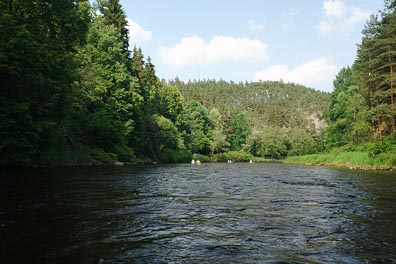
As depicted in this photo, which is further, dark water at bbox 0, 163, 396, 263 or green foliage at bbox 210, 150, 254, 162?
green foliage at bbox 210, 150, 254, 162

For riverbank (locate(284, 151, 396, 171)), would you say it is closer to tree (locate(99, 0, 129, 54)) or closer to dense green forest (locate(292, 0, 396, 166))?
dense green forest (locate(292, 0, 396, 166))

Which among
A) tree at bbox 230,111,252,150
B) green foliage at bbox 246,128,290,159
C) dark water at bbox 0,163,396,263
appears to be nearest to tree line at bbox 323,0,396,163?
dark water at bbox 0,163,396,263

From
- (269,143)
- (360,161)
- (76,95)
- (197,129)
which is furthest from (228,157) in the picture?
(76,95)

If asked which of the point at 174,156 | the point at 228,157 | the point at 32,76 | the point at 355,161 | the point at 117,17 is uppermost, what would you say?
the point at 117,17

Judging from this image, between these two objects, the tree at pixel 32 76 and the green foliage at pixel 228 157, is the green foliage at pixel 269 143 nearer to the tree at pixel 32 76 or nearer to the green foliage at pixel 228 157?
the green foliage at pixel 228 157

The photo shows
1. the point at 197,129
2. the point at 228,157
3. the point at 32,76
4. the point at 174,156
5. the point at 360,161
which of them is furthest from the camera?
the point at 197,129

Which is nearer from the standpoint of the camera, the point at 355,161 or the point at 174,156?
the point at 355,161

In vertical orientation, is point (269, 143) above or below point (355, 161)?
above

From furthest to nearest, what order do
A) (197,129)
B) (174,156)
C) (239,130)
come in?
(239,130) → (197,129) → (174,156)

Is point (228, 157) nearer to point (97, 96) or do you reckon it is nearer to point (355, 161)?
point (97, 96)

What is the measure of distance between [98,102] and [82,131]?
5.03 metres

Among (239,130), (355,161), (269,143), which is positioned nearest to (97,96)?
(355,161)

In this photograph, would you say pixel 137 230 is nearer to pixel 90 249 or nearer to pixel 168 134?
pixel 90 249

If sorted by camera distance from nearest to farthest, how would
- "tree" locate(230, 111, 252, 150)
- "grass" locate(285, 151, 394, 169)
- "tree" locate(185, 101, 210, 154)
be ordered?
"grass" locate(285, 151, 394, 169)
"tree" locate(185, 101, 210, 154)
"tree" locate(230, 111, 252, 150)
